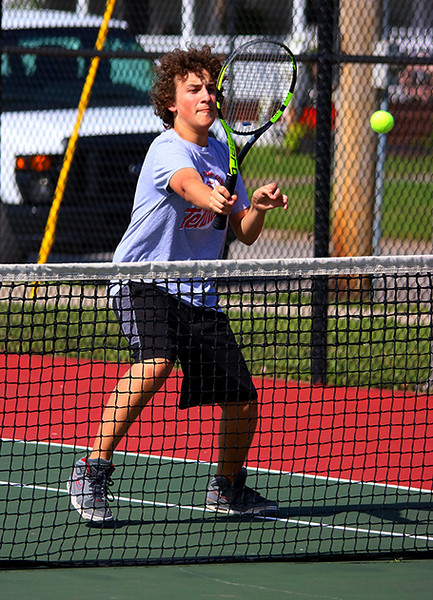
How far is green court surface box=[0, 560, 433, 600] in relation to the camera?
3.23m

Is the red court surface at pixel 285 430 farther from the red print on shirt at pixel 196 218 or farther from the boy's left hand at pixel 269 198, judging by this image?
the boy's left hand at pixel 269 198

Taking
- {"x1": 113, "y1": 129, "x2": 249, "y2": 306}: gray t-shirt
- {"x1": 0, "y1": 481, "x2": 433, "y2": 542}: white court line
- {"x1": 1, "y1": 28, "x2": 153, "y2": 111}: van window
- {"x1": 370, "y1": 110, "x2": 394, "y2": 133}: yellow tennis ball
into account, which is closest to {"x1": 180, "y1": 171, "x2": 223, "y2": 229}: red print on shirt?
{"x1": 113, "y1": 129, "x2": 249, "y2": 306}: gray t-shirt

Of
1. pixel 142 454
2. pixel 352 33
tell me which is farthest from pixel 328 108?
pixel 142 454

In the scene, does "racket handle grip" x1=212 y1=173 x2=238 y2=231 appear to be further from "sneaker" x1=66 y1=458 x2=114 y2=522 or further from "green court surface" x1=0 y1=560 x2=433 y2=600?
"green court surface" x1=0 y1=560 x2=433 y2=600

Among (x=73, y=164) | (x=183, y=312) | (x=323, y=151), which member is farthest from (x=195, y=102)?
(x=73, y=164)

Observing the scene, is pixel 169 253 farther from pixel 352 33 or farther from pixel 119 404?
pixel 352 33

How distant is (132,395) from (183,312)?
350 millimetres

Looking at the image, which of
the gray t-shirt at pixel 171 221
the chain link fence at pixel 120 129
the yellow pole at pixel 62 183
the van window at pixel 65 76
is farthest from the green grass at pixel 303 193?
the gray t-shirt at pixel 171 221

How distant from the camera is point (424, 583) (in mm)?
3393

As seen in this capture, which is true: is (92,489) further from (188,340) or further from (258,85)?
(258,85)

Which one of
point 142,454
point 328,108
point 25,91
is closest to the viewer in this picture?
point 142,454

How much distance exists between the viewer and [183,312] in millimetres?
3992

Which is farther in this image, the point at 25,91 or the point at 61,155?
the point at 25,91

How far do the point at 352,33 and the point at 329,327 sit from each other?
2052 mm
